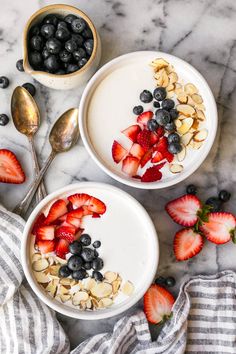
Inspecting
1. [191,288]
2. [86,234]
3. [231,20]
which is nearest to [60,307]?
[86,234]

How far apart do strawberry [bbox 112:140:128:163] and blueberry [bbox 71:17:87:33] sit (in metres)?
0.24

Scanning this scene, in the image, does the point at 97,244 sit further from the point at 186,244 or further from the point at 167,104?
the point at 167,104

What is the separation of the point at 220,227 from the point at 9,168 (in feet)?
1.54

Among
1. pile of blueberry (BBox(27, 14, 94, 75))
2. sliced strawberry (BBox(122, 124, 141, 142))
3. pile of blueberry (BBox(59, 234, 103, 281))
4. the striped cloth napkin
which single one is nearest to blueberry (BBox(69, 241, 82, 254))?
pile of blueberry (BBox(59, 234, 103, 281))

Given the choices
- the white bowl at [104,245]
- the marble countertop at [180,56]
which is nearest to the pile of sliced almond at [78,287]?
the white bowl at [104,245]

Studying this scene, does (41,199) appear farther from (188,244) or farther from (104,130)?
(188,244)

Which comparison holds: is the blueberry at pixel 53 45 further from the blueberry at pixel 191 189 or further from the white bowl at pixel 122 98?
the blueberry at pixel 191 189

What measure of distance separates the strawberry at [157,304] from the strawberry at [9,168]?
37 centimetres

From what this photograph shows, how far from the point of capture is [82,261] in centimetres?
129

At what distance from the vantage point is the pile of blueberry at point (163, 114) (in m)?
1.27

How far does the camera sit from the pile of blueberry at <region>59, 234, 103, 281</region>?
1279mm

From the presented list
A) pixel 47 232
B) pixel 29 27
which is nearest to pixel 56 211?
pixel 47 232

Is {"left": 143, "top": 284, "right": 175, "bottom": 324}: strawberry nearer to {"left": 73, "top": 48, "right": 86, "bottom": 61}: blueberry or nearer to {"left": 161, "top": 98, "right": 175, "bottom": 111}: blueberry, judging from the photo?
{"left": 161, "top": 98, "right": 175, "bottom": 111}: blueberry

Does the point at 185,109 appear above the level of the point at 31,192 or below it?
above
